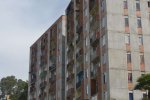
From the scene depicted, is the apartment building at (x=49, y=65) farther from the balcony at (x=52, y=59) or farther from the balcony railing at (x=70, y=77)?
the balcony railing at (x=70, y=77)

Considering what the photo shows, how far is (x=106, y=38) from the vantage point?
68.4 meters

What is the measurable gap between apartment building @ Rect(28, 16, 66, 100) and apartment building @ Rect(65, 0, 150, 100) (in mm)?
14955

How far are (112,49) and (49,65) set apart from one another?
37.6 metres

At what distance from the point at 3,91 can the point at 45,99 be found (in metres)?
50.1

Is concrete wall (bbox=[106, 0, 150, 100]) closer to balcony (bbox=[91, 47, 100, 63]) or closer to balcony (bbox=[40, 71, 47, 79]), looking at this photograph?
balcony (bbox=[91, 47, 100, 63])

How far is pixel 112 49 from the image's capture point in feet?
222

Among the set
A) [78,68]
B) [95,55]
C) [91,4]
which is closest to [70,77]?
[78,68]

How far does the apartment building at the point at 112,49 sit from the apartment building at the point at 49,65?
14955mm

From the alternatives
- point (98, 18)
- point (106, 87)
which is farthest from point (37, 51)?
point (106, 87)

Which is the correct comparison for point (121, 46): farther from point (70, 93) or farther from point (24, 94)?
point (24, 94)

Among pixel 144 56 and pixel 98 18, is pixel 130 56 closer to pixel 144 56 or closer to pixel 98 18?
pixel 144 56

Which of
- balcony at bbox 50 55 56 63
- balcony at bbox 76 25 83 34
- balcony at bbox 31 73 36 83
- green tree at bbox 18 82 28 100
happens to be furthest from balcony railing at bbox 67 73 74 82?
green tree at bbox 18 82 28 100

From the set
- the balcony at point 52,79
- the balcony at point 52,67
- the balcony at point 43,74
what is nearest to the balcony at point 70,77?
the balcony at point 52,79

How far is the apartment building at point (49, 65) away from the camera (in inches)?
3784
